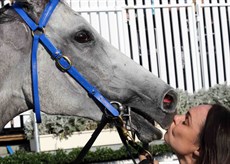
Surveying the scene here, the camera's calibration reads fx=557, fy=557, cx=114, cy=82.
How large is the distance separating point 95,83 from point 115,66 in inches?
6.5

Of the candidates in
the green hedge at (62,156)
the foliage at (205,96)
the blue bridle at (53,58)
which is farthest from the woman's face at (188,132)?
the foliage at (205,96)

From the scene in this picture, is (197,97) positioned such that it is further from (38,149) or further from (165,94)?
(165,94)

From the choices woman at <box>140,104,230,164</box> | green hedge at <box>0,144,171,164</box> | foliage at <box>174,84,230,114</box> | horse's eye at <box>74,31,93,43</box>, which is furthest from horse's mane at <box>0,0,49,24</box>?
foliage at <box>174,84,230,114</box>

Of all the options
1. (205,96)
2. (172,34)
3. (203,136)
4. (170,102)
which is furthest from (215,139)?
(172,34)

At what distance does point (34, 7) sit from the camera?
3447mm

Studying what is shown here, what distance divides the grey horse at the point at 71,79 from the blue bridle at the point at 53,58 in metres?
0.03

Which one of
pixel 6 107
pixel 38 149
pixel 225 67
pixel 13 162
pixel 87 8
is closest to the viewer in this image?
pixel 6 107

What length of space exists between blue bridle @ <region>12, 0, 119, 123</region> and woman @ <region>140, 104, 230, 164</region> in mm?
770

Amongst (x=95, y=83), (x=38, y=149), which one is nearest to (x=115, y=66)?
(x=95, y=83)

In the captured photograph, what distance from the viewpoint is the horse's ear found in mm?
3426

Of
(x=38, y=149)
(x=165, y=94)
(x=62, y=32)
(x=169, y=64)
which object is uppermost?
(x=62, y=32)

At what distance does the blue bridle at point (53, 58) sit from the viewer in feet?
11.1

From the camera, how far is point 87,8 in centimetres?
808

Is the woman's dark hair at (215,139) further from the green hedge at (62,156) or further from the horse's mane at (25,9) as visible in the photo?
the green hedge at (62,156)
